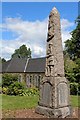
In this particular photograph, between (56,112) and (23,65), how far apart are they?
3627cm

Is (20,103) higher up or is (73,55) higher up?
(73,55)

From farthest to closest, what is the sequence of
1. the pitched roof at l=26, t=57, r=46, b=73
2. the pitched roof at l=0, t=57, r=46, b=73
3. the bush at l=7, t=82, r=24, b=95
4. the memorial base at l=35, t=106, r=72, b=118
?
the pitched roof at l=0, t=57, r=46, b=73, the pitched roof at l=26, t=57, r=46, b=73, the bush at l=7, t=82, r=24, b=95, the memorial base at l=35, t=106, r=72, b=118

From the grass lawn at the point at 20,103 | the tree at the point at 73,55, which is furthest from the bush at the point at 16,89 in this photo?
the tree at the point at 73,55

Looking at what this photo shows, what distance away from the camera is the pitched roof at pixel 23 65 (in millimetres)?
42844

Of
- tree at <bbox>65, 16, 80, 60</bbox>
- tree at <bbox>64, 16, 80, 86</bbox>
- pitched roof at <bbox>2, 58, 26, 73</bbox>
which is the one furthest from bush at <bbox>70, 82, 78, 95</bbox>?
pitched roof at <bbox>2, 58, 26, 73</bbox>

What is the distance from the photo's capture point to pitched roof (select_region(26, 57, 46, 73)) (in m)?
41.7

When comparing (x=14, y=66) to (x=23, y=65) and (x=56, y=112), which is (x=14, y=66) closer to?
(x=23, y=65)

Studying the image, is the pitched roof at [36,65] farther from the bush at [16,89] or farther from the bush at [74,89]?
the bush at [16,89]

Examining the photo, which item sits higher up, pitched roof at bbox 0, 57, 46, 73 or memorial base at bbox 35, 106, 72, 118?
pitched roof at bbox 0, 57, 46, 73

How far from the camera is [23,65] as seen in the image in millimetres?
45812

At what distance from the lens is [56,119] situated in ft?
30.8

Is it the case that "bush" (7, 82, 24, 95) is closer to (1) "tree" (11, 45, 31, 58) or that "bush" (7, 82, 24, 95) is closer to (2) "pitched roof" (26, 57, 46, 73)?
(2) "pitched roof" (26, 57, 46, 73)

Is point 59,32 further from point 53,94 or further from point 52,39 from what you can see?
point 53,94

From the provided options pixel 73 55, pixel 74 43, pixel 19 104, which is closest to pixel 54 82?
pixel 19 104
